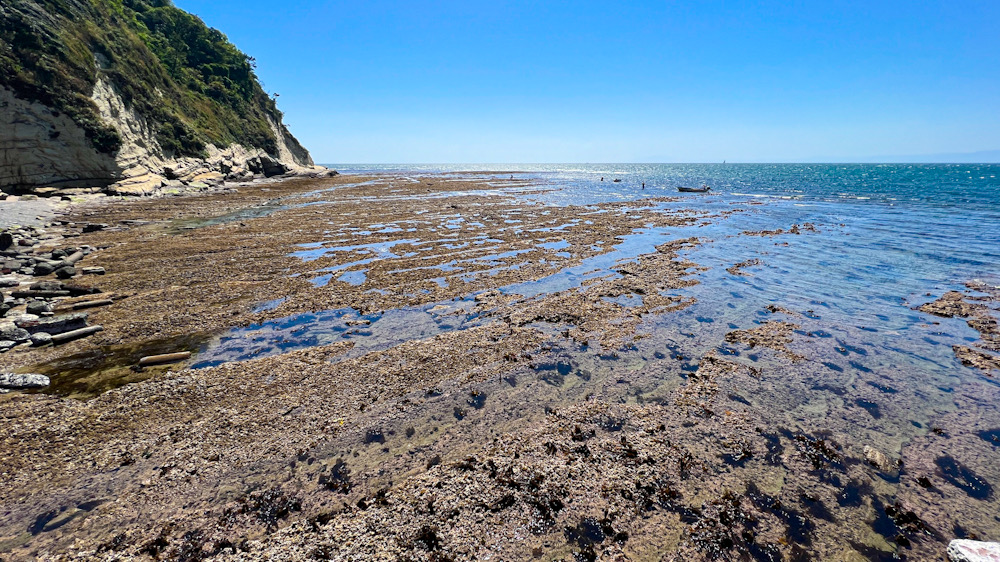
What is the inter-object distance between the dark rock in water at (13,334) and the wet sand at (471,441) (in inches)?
37.6

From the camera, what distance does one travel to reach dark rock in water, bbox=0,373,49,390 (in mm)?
9664

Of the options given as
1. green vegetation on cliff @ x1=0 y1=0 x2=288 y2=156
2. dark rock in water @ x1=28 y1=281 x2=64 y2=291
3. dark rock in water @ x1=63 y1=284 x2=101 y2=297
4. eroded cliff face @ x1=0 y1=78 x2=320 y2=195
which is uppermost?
green vegetation on cliff @ x1=0 y1=0 x2=288 y2=156

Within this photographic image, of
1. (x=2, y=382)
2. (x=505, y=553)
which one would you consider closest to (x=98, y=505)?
(x=2, y=382)

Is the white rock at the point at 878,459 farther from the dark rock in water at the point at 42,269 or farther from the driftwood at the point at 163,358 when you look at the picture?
the dark rock in water at the point at 42,269

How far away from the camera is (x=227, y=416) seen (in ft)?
29.5

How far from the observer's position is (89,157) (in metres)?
44.3

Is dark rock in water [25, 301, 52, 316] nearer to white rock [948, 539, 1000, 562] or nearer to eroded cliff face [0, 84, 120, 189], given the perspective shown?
white rock [948, 539, 1000, 562]

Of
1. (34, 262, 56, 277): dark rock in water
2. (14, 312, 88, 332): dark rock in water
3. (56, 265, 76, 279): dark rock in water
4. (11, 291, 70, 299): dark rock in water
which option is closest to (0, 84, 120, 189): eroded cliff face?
(34, 262, 56, 277): dark rock in water

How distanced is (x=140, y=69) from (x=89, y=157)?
2844cm

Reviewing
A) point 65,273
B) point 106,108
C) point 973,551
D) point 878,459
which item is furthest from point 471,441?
point 106,108

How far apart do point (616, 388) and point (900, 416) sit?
7.22 meters

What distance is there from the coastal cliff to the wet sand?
4334 cm

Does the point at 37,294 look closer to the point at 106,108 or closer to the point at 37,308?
the point at 37,308

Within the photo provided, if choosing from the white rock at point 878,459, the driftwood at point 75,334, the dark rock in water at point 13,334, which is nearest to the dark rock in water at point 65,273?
the dark rock in water at point 13,334
